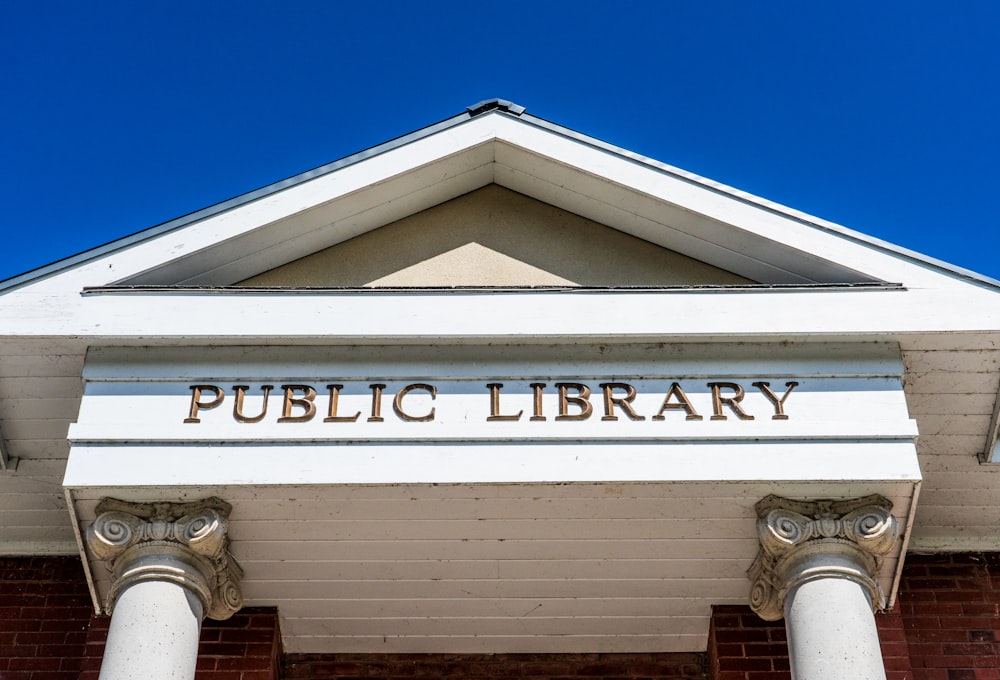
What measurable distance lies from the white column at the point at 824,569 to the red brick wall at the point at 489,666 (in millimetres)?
1297

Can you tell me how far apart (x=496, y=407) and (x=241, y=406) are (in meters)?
1.58

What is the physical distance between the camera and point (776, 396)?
8.79m

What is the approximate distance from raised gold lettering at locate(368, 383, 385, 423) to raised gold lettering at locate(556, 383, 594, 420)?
43.3 inches

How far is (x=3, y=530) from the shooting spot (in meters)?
10.4

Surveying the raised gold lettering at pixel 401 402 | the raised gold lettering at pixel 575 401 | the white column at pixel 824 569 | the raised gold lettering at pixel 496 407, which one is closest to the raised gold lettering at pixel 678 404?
the raised gold lettering at pixel 575 401

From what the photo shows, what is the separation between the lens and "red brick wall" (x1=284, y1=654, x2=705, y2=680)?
994cm

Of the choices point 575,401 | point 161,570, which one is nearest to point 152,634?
point 161,570

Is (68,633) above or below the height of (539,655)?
above

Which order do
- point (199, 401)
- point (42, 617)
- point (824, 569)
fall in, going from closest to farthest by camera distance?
point (824, 569)
point (199, 401)
point (42, 617)

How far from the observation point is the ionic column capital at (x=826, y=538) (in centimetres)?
851

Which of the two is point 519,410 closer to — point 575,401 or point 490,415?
point 490,415

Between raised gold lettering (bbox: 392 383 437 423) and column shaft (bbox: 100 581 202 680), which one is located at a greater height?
raised gold lettering (bbox: 392 383 437 423)

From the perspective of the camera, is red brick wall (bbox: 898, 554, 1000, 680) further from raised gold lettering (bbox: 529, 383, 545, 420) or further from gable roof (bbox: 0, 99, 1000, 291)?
raised gold lettering (bbox: 529, 383, 545, 420)

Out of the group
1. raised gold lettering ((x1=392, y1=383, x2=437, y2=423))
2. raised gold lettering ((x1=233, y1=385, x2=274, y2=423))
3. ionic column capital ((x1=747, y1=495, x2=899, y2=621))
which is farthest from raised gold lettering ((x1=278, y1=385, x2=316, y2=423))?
ionic column capital ((x1=747, y1=495, x2=899, y2=621))
